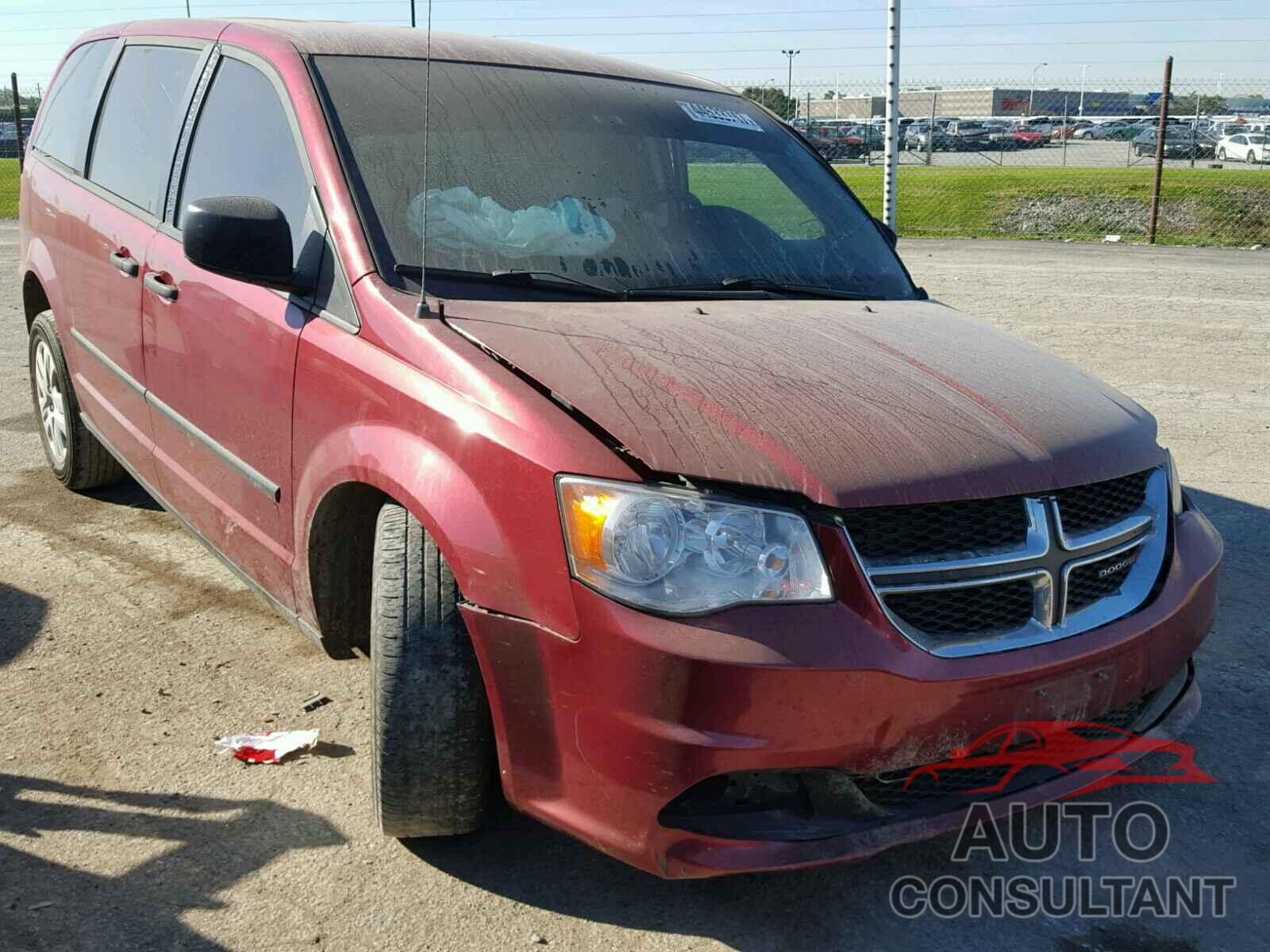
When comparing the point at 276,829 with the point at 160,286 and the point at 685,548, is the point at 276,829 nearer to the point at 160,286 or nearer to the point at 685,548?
the point at 685,548

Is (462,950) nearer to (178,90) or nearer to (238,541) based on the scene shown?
(238,541)

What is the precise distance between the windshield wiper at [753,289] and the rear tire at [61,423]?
284 cm

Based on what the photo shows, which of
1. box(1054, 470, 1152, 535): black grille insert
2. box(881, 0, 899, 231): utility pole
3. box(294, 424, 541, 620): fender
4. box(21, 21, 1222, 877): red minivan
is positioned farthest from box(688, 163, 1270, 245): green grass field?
box(294, 424, 541, 620): fender

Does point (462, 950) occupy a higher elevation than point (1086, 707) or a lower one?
lower

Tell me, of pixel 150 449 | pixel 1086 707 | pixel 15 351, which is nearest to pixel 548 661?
pixel 1086 707

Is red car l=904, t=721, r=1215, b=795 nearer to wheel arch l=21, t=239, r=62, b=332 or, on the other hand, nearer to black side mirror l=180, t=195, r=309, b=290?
black side mirror l=180, t=195, r=309, b=290

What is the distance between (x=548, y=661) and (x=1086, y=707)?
44.1 inches

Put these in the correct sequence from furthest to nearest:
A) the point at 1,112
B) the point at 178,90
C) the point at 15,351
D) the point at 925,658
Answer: the point at 1,112, the point at 15,351, the point at 178,90, the point at 925,658

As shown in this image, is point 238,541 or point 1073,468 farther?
point 238,541

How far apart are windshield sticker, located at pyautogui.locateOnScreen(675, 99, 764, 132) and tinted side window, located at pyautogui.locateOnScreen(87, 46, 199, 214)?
158 cm

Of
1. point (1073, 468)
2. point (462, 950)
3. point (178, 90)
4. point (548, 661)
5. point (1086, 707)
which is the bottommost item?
point (462, 950)

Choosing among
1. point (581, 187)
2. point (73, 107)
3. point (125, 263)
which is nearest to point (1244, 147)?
point (73, 107)

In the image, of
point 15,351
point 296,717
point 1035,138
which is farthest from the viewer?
point 1035,138

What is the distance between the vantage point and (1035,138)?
3584 cm
